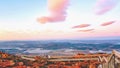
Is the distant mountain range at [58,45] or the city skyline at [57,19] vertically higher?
the city skyline at [57,19]

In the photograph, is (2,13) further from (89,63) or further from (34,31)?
(89,63)

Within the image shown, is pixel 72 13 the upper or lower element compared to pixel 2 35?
upper

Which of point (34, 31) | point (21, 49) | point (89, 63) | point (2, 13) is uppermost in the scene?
point (2, 13)

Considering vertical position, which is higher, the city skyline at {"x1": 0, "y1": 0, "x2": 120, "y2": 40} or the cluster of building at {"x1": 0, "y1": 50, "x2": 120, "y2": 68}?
the city skyline at {"x1": 0, "y1": 0, "x2": 120, "y2": 40}

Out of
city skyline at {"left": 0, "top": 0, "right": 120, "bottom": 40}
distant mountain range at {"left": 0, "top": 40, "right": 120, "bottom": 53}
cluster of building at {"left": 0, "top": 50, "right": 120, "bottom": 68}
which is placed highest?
city skyline at {"left": 0, "top": 0, "right": 120, "bottom": 40}

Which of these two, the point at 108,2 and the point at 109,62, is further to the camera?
the point at 108,2

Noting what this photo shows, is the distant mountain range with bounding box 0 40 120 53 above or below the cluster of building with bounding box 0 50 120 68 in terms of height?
above

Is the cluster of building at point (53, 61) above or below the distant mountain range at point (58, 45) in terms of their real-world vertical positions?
below

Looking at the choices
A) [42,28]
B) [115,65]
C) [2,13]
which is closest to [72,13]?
[42,28]

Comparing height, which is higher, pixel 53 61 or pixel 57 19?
pixel 57 19

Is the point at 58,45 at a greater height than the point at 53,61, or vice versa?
the point at 58,45

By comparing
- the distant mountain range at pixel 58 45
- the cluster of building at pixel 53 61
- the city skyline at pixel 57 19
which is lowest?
the cluster of building at pixel 53 61
